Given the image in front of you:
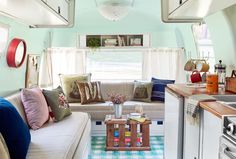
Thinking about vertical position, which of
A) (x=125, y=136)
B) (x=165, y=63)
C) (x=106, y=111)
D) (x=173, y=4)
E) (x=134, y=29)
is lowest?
(x=125, y=136)

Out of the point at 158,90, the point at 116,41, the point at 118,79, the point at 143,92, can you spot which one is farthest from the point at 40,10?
the point at 118,79

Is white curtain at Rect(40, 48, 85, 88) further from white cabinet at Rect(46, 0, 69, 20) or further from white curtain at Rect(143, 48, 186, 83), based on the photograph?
white cabinet at Rect(46, 0, 69, 20)

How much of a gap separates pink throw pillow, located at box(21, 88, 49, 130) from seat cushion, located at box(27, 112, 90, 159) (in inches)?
3.5

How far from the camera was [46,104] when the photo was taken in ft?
10.7

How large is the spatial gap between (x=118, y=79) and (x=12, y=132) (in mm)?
4249

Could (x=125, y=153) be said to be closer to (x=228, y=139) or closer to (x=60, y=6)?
(x=60, y=6)

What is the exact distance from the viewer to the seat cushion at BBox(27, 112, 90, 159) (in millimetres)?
2272

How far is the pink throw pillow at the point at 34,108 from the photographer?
301cm

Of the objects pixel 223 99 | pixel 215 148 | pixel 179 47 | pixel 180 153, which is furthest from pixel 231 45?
pixel 179 47

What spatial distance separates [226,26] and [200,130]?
1491mm

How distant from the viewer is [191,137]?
2.15 metres

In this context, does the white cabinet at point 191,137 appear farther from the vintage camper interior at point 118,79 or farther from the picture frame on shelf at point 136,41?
the picture frame on shelf at point 136,41

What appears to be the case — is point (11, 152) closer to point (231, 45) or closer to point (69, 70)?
point (231, 45)

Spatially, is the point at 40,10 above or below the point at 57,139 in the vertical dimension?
above
